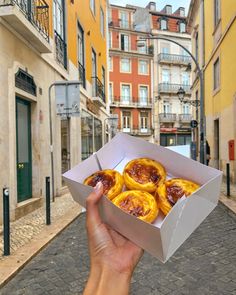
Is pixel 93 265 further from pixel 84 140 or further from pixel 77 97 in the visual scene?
pixel 84 140

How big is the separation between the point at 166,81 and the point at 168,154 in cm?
4812

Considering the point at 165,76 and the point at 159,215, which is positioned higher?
the point at 165,76

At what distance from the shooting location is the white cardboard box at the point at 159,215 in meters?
1.21

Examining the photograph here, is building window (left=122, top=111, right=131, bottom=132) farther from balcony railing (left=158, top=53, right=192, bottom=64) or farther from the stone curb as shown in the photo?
the stone curb

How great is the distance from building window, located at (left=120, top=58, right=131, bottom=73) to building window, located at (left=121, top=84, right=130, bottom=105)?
6.48 ft

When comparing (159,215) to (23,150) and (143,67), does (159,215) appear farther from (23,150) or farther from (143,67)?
(143,67)

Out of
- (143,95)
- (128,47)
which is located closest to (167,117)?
(143,95)

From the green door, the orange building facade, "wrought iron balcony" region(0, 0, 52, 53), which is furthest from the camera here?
the orange building facade

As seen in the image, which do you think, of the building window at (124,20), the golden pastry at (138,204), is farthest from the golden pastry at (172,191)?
the building window at (124,20)

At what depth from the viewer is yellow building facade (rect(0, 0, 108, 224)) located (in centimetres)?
733

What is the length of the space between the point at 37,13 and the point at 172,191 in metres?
9.06

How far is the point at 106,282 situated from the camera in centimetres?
135

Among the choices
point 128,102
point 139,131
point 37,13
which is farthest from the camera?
point 139,131

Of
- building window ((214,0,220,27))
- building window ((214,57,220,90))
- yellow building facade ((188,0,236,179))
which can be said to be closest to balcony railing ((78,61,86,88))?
yellow building facade ((188,0,236,179))
